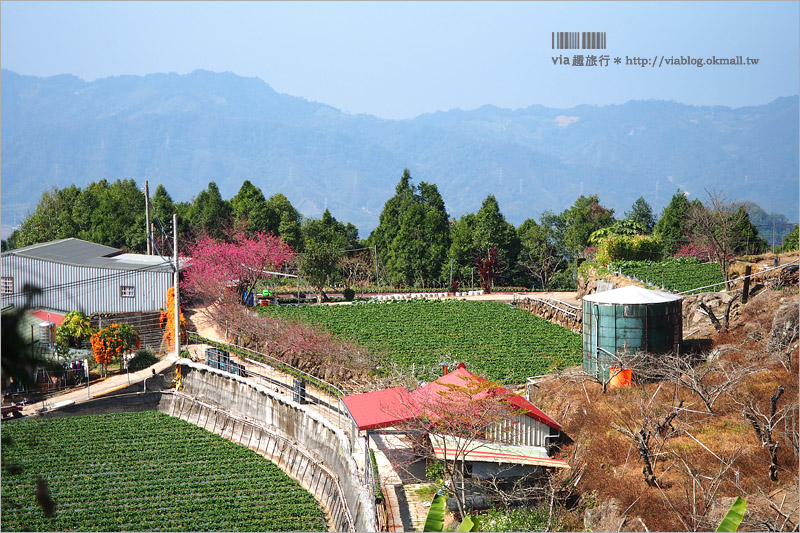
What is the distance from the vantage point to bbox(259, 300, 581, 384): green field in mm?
29078

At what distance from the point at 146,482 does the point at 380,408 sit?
720 cm

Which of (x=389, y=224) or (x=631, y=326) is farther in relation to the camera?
(x=389, y=224)

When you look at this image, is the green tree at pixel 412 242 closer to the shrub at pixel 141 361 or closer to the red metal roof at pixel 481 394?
the shrub at pixel 141 361

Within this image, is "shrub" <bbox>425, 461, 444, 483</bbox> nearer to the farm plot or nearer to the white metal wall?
the white metal wall

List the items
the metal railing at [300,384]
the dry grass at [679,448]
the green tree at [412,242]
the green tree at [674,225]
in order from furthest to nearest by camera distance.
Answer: the green tree at [674,225], the green tree at [412,242], the metal railing at [300,384], the dry grass at [679,448]

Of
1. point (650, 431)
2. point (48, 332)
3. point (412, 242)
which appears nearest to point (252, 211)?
point (412, 242)

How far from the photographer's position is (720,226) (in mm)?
44344

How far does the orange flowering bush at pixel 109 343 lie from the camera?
96.5ft

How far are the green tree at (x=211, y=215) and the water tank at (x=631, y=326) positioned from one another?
3777 centimetres

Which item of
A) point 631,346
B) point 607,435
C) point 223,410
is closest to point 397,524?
point 607,435

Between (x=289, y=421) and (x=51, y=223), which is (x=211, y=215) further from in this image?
(x=289, y=421)

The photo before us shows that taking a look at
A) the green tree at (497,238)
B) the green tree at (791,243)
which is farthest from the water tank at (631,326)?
the green tree at (497,238)

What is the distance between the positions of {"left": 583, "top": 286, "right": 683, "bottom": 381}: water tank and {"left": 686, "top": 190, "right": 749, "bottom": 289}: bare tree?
17504mm

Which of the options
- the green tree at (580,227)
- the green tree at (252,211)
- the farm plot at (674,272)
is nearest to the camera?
the farm plot at (674,272)
